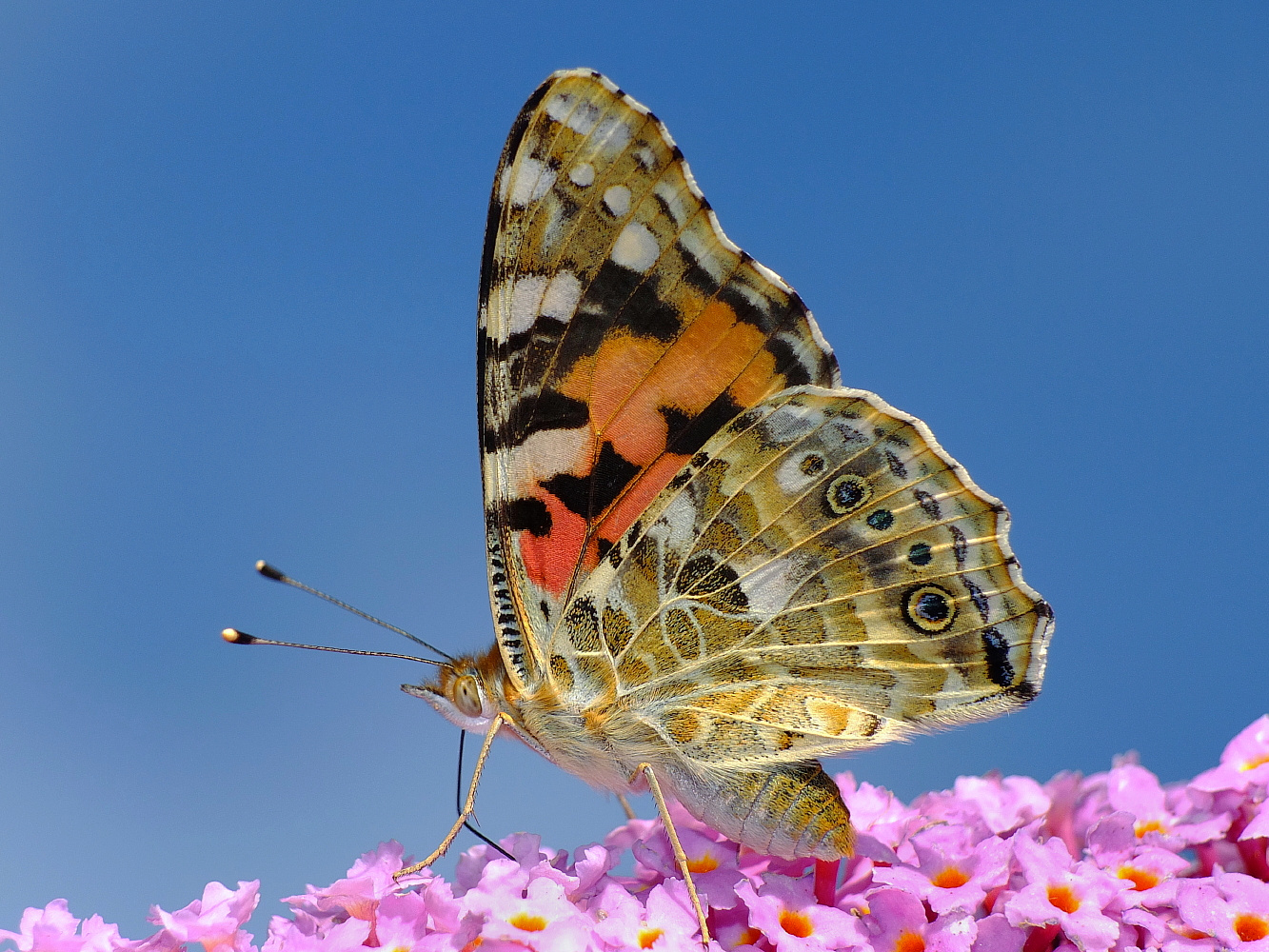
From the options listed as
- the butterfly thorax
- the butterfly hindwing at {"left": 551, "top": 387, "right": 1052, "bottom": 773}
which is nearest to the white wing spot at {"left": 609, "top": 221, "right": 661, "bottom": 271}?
the butterfly hindwing at {"left": 551, "top": 387, "right": 1052, "bottom": 773}

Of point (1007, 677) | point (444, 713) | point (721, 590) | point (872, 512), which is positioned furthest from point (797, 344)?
point (444, 713)

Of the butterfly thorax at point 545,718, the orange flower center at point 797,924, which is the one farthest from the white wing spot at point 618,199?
the orange flower center at point 797,924

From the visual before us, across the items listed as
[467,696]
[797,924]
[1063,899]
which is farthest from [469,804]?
[1063,899]

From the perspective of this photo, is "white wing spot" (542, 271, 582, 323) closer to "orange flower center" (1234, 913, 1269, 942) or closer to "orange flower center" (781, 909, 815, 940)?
"orange flower center" (781, 909, 815, 940)

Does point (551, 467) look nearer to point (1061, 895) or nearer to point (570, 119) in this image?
point (570, 119)

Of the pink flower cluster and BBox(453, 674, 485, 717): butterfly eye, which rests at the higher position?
BBox(453, 674, 485, 717): butterfly eye

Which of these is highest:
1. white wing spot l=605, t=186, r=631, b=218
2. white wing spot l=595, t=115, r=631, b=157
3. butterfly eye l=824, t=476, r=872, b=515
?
white wing spot l=595, t=115, r=631, b=157

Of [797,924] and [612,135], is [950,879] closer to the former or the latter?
[797,924]
